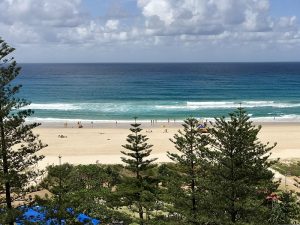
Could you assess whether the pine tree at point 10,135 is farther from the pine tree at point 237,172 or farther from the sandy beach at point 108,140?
the sandy beach at point 108,140

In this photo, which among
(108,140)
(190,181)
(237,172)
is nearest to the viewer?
(237,172)

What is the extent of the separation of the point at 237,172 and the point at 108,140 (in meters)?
35.2

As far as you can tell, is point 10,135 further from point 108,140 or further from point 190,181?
point 108,140

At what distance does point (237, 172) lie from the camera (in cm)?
1509

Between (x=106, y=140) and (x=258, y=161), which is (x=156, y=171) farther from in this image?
(x=106, y=140)

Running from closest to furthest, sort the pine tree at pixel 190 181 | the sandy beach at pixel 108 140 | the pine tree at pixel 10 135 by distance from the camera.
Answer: the pine tree at pixel 10 135
the pine tree at pixel 190 181
the sandy beach at pixel 108 140

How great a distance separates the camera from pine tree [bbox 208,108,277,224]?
14.9 metres

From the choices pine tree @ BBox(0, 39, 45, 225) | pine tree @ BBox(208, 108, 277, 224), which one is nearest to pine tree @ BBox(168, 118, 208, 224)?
pine tree @ BBox(208, 108, 277, 224)

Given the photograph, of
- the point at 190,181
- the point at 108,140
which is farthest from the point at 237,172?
the point at 108,140

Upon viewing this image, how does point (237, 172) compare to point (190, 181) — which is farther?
point (190, 181)

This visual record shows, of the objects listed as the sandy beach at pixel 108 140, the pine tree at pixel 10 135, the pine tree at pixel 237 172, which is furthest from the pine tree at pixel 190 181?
the sandy beach at pixel 108 140

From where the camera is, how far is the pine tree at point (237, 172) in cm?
1494

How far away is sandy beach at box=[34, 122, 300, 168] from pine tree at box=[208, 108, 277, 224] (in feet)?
76.1

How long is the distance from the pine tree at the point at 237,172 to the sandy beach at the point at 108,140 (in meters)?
23.2
